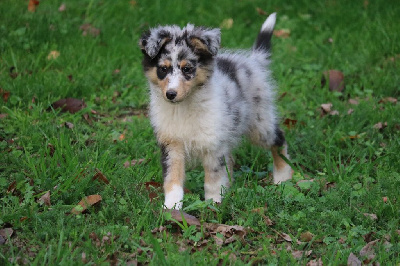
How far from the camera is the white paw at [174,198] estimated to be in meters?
4.46

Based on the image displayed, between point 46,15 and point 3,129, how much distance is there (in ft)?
8.33

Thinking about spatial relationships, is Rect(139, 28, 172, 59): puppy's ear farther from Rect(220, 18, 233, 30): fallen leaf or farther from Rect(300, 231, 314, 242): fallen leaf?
Rect(220, 18, 233, 30): fallen leaf

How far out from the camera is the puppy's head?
4.45 m

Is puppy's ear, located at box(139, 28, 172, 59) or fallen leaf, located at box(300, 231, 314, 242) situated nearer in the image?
fallen leaf, located at box(300, 231, 314, 242)

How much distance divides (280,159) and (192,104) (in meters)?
1.19

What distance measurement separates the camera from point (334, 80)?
7.09 m

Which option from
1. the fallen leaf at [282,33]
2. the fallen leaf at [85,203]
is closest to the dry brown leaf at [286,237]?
the fallen leaf at [85,203]

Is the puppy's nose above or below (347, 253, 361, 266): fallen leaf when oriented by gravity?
above

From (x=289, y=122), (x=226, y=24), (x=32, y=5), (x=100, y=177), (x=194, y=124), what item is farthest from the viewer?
(x=226, y=24)

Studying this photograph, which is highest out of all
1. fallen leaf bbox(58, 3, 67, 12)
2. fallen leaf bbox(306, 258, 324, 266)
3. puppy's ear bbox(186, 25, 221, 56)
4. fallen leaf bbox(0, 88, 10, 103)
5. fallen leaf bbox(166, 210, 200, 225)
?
puppy's ear bbox(186, 25, 221, 56)

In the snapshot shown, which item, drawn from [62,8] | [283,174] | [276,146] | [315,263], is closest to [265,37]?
[276,146]

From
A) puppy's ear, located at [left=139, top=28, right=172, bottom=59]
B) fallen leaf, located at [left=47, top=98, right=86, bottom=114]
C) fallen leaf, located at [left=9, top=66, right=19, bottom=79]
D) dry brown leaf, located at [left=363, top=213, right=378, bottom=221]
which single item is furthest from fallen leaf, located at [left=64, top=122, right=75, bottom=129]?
dry brown leaf, located at [left=363, top=213, right=378, bottom=221]

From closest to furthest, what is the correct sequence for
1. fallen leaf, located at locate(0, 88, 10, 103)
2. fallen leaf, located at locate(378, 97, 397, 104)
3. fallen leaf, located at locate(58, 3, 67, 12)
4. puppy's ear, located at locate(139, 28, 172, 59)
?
puppy's ear, located at locate(139, 28, 172, 59) < fallen leaf, located at locate(0, 88, 10, 103) < fallen leaf, located at locate(378, 97, 397, 104) < fallen leaf, located at locate(58, 3, 67, 12)

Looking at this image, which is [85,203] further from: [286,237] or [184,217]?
[286,237]
